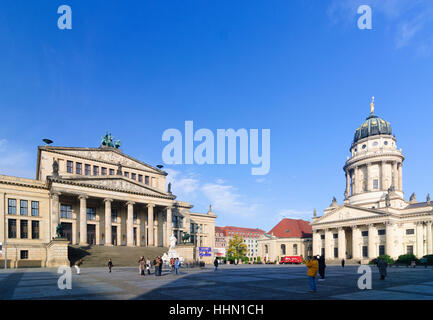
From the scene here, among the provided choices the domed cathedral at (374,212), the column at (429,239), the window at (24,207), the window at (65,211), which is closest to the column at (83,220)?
the window at (65,211)

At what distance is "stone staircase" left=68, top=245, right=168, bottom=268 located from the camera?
43147mm

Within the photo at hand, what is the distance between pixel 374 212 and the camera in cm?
7569

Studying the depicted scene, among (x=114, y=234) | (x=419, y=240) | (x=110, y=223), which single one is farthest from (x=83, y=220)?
(x=419, y=240)

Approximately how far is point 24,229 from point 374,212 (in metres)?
71.1

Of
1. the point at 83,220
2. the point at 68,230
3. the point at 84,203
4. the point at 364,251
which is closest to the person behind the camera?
the point at 83,220

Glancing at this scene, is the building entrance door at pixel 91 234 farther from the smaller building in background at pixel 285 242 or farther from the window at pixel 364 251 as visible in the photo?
the window at pixel 364 251

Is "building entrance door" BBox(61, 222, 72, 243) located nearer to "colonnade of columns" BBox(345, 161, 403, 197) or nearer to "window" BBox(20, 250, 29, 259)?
"window" BBox(20, 250, 29, 259)

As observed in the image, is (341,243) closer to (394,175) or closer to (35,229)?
(394,175)

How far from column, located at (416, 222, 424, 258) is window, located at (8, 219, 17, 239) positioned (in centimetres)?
7689

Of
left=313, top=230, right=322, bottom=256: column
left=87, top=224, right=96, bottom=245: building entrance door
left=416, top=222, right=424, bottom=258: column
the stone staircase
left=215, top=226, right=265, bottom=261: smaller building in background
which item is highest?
left=87, top=224, right=96, bottom=245: building entrance door

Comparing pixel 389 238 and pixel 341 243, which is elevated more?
pixel 389 238

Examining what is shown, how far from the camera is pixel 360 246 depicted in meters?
78.9

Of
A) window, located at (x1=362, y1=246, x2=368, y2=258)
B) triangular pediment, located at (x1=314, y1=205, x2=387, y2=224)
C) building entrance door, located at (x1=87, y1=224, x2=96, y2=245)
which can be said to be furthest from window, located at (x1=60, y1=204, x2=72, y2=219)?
window, located at (x1=362, y1=246, x2=368, y2=258)
